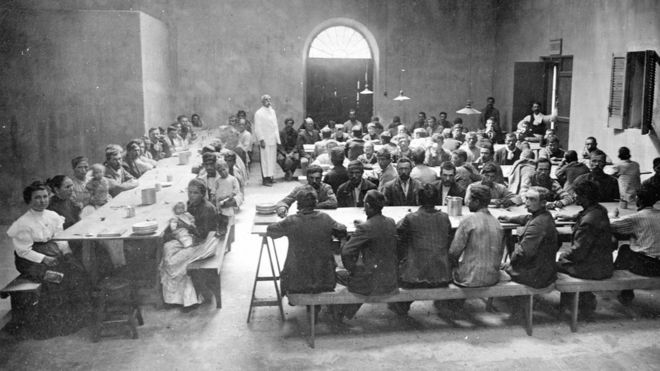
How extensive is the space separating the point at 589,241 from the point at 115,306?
4.52m

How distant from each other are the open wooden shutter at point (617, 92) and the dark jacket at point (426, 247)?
6714 mm

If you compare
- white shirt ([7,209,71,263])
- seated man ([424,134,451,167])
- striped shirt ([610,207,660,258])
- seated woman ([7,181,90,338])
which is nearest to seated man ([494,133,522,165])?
Result: seated man ([424,134,451,167])

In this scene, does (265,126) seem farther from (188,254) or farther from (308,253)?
(308,253)

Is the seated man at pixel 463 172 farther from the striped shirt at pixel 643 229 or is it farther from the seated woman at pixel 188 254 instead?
the seated woman at pixel 188 254

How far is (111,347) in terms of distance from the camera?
562 cm

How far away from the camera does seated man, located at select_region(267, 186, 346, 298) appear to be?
5.60 m

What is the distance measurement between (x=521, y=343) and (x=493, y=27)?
12.6m

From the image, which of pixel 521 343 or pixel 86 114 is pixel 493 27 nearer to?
pixel 86 114

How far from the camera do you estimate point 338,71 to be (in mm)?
16656

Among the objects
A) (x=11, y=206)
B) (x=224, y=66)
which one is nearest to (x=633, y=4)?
(x=224, y=66)

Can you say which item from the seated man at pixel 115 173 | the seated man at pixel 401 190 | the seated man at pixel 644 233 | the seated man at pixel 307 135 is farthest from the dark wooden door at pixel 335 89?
the seated man at pixel 644 233

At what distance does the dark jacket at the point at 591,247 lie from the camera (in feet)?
18.9

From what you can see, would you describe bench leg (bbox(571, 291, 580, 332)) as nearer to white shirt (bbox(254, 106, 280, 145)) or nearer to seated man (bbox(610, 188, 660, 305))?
seated man (bbox(610, 188, 660, 305))

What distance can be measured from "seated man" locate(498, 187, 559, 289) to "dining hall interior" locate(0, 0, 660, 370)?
175 millimetres
